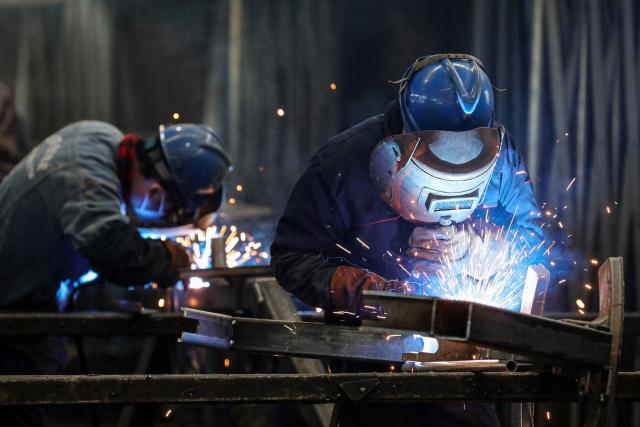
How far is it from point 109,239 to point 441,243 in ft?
5.56

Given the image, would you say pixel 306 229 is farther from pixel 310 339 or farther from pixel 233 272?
pixel 233 272

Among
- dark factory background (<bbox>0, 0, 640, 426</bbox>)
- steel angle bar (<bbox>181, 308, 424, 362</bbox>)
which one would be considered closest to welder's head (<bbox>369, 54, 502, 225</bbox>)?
steel angle bar (<bbox>181, 308, 424, 362</bbox>)

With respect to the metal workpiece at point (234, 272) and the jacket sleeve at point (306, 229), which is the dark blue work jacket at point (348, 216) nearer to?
the jacket sleeve at point (306, 229)

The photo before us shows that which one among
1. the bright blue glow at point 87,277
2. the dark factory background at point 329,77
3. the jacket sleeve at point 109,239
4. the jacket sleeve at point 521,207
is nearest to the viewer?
the jacket sleeve at point 521,207

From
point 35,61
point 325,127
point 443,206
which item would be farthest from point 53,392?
point 35,61

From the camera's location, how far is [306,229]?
2.72 metres

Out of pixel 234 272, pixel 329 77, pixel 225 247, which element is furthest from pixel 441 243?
pixel 329 77

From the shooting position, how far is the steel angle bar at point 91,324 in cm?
360

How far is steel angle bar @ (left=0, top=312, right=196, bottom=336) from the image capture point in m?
3.60

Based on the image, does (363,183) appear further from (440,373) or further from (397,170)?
(440,373)

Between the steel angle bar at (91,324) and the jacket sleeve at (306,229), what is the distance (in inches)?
44.1

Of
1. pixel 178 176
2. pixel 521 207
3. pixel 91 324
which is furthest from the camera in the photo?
pixel 178 176

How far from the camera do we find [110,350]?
689cm

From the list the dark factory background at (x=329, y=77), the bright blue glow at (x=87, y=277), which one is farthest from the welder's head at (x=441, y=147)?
the bright blue glow at (x=87, y=277)
